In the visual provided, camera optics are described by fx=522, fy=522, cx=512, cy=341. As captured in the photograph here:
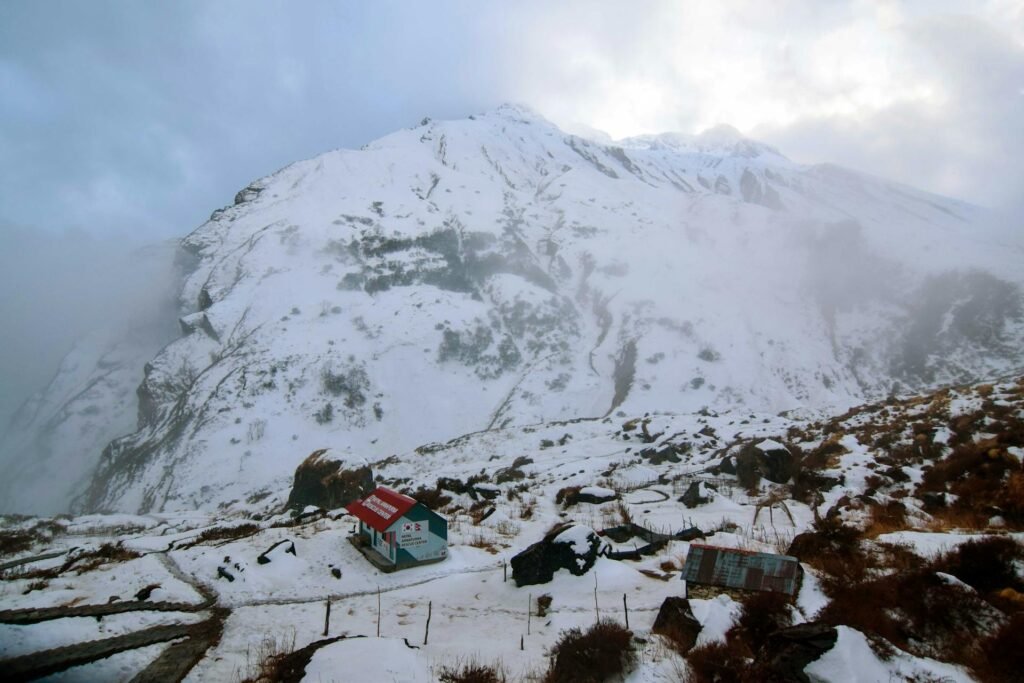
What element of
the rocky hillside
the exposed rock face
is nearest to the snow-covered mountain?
the exposed rock face

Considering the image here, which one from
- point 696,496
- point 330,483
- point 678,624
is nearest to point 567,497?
point 696,496

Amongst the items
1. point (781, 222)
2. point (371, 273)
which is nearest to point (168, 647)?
point (371, 273)

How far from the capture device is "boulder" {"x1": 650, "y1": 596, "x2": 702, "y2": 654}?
817cm

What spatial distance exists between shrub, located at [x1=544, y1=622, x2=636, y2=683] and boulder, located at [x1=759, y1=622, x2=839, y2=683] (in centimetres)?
234

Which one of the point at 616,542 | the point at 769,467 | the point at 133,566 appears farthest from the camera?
the point at 769,467

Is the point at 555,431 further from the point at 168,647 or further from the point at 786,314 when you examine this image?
the point at 786,314

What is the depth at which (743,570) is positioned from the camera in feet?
31.8

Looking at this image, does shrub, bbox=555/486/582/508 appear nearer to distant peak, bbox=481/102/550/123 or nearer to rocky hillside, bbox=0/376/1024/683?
rocky hillside, bbox=0/376/1024/683

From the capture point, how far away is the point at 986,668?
18.0 feet

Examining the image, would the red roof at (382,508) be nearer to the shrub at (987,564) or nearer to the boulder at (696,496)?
the boulder at (696,496)

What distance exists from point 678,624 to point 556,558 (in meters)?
5.55

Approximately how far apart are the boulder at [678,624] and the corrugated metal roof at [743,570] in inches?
41.4

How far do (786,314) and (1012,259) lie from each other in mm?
46082

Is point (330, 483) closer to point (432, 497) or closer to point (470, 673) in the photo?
point (432, 497)
